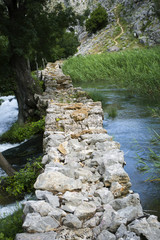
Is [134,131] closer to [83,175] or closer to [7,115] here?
[83,175]

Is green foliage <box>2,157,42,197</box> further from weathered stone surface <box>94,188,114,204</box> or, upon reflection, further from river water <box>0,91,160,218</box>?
weathered stone surface <box>94,188,114,204</box>

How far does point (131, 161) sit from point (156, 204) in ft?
4.88

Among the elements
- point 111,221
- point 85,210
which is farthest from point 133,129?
point 111,221

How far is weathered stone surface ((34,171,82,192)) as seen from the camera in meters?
2.92

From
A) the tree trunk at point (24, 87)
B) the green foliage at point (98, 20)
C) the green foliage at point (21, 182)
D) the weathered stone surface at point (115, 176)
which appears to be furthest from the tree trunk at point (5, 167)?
the green foliage at point (98, 20)

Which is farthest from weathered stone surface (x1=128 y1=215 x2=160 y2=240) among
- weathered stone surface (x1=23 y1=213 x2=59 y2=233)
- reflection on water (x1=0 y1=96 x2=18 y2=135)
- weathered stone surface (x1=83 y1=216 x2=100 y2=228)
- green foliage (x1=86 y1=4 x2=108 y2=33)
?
green foliage (x1=86 y1=4 x2=108 y2=33)

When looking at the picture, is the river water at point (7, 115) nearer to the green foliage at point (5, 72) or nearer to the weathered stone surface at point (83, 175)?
the green foliage at point (5, 72)

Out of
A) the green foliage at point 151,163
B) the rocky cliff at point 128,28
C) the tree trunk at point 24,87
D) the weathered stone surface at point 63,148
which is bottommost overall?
the green foliage at point 151,163

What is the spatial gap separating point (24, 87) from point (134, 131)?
5376mm

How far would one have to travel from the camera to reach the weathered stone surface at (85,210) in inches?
97.8

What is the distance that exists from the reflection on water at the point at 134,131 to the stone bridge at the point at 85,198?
1.72ft

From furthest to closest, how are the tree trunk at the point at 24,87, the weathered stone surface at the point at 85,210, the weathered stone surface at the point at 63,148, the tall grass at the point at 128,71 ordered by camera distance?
the tree trunk at the point at 24,87 → the tall grass at the point at 128,71 → the weathered stone surface at the point at 63,148 → the weathered stone surface at the point at 85,210

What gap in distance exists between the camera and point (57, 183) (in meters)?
2.95

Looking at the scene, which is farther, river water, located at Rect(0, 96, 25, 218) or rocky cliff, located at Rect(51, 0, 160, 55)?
rocky cliff, located at Rect(51, 0, 160, 55)
